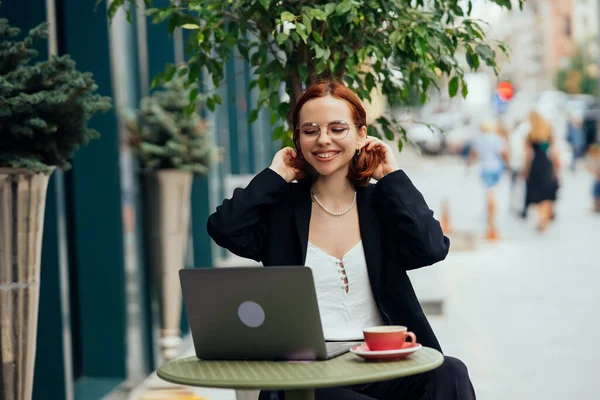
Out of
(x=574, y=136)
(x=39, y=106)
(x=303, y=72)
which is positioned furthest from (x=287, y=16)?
(x=574, y=136)

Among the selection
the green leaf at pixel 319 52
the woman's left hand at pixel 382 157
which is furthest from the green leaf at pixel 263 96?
the woman's left hand at pixel 382 157

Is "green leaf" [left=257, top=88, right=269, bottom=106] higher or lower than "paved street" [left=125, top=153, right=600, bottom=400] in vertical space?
higher

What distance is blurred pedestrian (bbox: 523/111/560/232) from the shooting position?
56.3 feet

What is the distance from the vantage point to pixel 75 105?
162 inches

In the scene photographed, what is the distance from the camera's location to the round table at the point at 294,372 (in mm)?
2885

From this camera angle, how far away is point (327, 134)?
12.2 ft

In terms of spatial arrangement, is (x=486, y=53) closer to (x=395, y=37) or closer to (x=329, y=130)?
(x=395, y=37)

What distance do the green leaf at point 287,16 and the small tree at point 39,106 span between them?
0.72 metres

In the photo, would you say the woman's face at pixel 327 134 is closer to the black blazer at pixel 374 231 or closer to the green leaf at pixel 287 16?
the black blazer at pixel 374 231

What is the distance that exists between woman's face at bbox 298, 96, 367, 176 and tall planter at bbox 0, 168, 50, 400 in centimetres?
101

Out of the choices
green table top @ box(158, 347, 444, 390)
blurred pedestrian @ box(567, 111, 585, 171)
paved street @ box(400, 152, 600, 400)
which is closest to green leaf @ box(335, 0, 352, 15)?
green table top @ box(158, 347, 444, 390)

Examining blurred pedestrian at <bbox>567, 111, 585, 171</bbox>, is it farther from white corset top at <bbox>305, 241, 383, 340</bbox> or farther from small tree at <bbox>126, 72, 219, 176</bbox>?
white corset top at <bbox>305, 241, 383, 340</bbox>

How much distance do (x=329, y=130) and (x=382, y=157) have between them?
0.24m

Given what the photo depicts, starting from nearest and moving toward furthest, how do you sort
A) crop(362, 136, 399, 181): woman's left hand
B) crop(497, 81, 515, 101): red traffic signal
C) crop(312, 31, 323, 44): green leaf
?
1. crop(362, 136, 399, 181): woman's left hand
2. crop(312, 31, 323, 44): green leaf
3. crop(497, 81, 515, 101): red traffic signal
